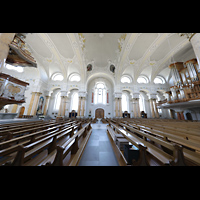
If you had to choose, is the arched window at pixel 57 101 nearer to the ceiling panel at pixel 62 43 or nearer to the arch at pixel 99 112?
the arch at pixel 99 112

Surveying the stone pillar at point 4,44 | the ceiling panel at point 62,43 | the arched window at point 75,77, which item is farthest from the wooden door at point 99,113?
the stone pillar at point 4,44

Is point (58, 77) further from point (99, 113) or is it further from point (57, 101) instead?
point (99, 113)

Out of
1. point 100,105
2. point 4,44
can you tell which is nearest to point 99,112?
point 100,105

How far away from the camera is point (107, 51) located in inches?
374

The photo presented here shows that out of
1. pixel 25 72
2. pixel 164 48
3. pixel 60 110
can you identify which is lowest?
pixel 60 110

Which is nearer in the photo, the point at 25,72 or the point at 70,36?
the point at 70,36

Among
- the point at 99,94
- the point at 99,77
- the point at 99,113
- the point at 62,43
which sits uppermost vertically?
the point at 62,43

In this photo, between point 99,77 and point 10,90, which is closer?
point 10,90

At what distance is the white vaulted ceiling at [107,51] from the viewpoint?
24.0 ft

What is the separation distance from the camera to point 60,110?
1029cm

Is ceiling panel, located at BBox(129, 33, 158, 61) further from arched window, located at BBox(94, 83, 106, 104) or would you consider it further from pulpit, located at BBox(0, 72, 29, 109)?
pulpit, located at BBox(0, 72, 29, 109)
